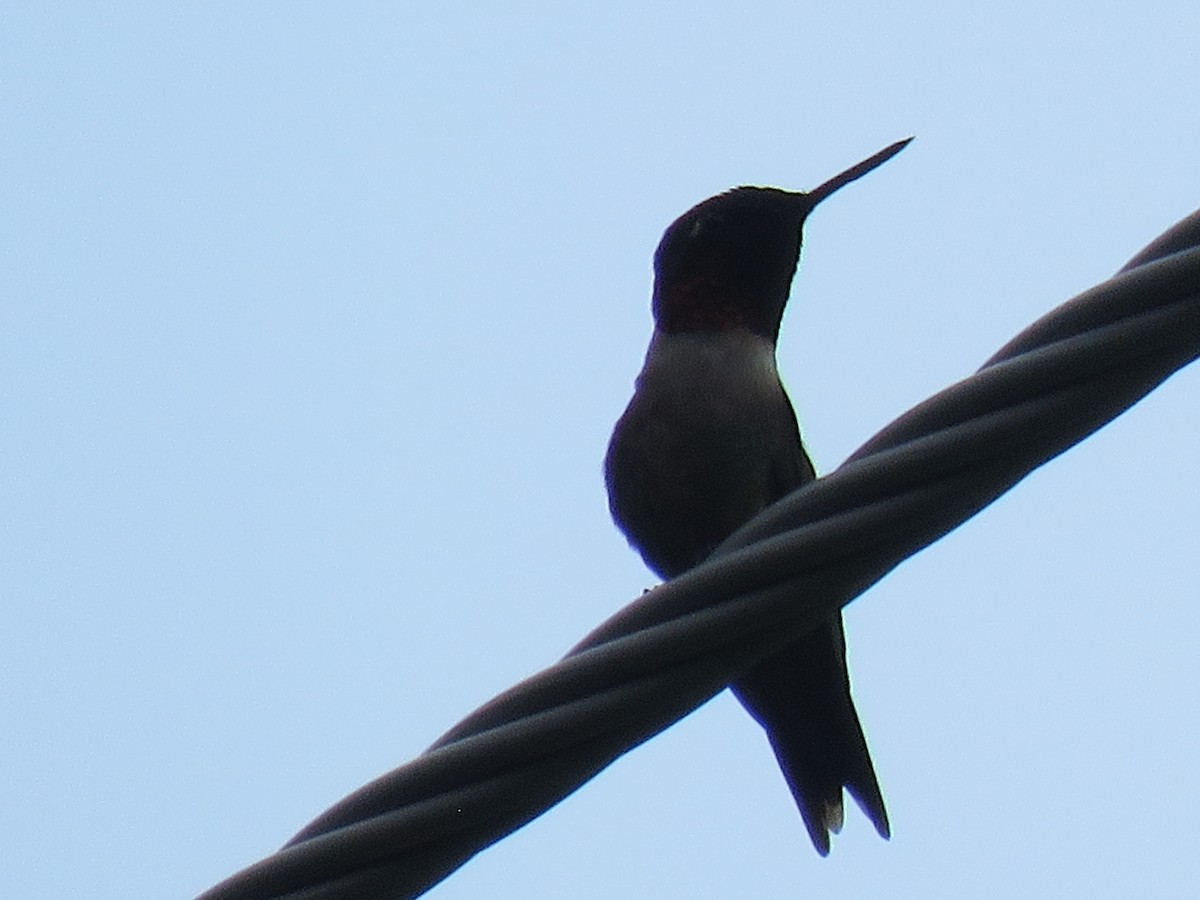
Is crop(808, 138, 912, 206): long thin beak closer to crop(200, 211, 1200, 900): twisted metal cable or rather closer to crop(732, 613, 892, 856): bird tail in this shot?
crop(732, 613, 892, 856): bird tail

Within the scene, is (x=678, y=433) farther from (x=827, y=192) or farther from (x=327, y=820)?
(x=327, y=820)

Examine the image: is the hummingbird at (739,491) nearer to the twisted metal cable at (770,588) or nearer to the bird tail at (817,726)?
the bird tail at (817,726)

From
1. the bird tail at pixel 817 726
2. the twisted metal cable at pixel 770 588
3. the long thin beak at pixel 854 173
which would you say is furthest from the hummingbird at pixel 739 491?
the twisted metal cable at pixel 770 588

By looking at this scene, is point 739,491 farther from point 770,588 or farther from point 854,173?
point 770,588

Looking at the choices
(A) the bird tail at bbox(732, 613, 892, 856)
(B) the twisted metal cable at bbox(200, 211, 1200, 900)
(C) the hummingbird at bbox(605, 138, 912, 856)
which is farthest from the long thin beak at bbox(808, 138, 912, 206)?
(B) the twisted metal cable at bbox(200, 211, 1200, 900)

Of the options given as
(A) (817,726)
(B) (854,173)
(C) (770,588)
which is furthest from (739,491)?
(C) (770,588)

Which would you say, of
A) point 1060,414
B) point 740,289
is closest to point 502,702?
point 1060,414
